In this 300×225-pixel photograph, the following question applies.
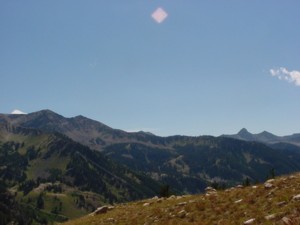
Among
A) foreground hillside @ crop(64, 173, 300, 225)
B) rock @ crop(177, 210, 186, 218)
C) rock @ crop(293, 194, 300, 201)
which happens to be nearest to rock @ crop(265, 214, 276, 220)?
foreground hillside @ crop(64, 173, 300, 225)


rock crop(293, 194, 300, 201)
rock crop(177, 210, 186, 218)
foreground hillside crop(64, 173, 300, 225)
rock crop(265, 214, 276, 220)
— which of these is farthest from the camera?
rock crop(177, 210, 186, 218)

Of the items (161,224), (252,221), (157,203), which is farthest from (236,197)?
(157,203)

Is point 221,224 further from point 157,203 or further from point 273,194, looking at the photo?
point 157,203

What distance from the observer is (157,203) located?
101ft

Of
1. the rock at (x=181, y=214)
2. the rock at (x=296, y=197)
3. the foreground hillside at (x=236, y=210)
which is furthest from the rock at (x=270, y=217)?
the rock at (x=181, y=214)

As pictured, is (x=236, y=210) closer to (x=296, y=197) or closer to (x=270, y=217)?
(x=296, y=197)

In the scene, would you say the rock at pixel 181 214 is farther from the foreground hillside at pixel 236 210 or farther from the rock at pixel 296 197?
the rock at pixel 296 197

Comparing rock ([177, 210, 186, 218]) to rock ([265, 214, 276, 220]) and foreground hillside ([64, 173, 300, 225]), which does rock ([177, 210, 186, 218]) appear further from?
rock ([265, 214, 276, 220])

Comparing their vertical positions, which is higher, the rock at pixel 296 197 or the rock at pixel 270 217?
the rock at pixel 296 197

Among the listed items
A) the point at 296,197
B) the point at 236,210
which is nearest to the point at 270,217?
the point at 296,197

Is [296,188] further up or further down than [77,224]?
further up

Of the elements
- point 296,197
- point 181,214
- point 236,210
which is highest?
point 296,197

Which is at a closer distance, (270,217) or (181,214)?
(270,217)

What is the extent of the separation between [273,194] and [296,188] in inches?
51.8
